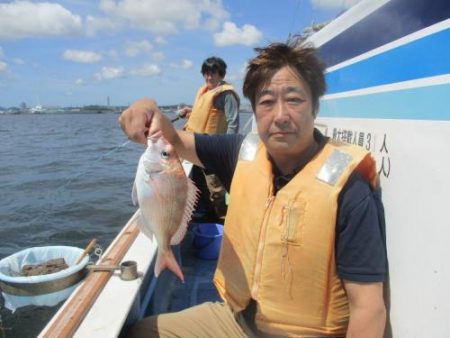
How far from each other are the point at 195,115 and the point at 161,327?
4518 millimetres

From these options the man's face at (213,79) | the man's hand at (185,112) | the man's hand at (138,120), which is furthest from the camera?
the man's hand at (185,112)

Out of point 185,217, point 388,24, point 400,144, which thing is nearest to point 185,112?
point 185,217

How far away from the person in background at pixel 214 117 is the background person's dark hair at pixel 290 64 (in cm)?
388

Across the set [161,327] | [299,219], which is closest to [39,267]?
[161,327]

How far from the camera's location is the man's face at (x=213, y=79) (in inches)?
257

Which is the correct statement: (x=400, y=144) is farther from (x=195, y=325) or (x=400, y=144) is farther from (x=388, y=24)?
(x=195, y=325)

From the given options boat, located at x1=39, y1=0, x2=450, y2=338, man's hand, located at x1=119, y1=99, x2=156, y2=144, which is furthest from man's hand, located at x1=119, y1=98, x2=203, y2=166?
boat, located at x1=39, y1=0, x2=450, y2=338

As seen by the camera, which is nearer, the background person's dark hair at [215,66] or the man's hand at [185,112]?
the background person's dark hair at [215,66]

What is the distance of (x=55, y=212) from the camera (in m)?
10.6

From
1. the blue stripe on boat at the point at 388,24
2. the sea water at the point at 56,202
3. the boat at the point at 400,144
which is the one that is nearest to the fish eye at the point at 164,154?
the boat at the point at 400,144

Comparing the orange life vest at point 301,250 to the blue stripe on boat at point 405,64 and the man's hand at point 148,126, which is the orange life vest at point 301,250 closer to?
the blue stripe on boat at point 405,64

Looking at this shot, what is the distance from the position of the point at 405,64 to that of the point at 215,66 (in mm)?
4958

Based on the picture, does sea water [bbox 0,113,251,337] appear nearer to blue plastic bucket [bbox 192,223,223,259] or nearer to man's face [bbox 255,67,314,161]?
blue plastic bucket [bbox 192,223,223,259]

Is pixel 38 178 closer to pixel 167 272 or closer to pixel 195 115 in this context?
pixel 195 115
